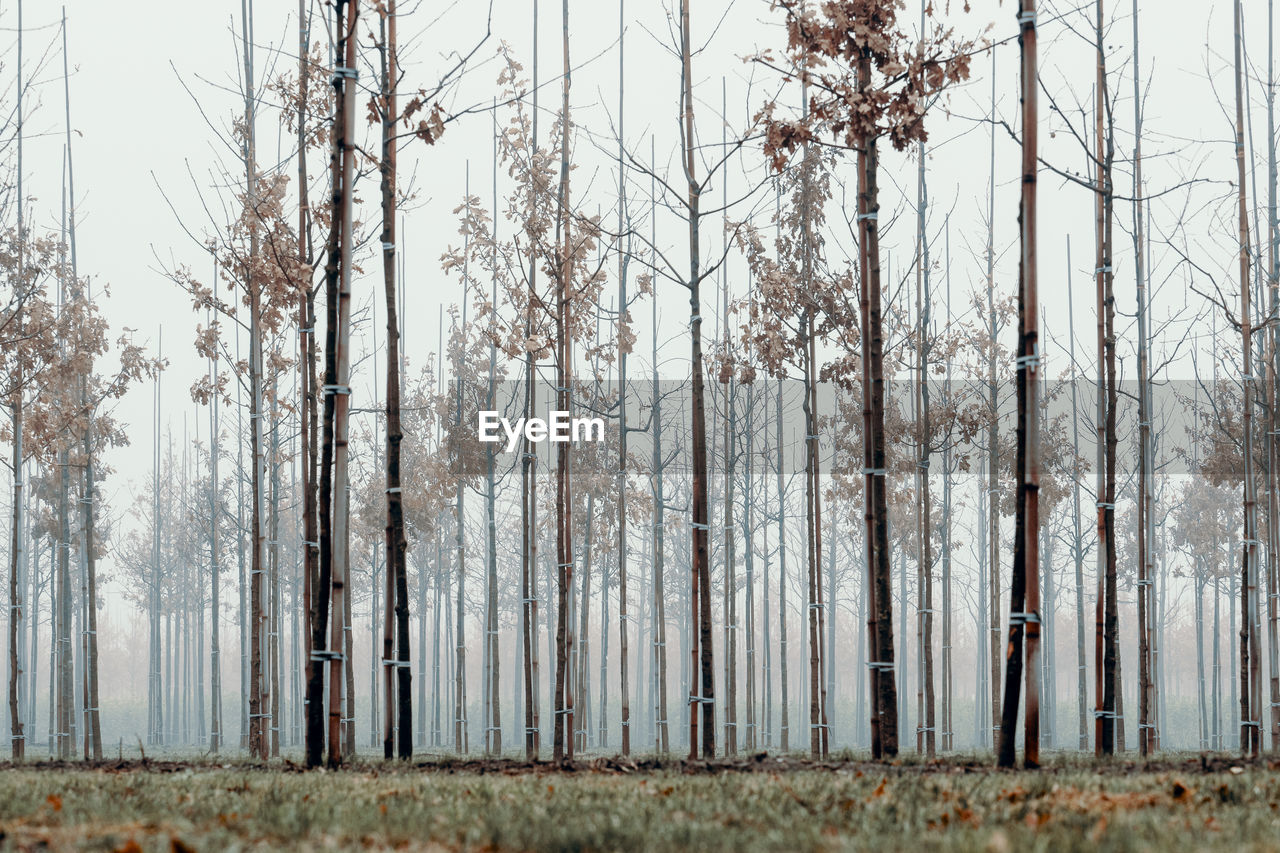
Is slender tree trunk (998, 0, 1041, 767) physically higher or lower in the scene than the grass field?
higher

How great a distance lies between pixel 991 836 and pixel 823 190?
11064 mm

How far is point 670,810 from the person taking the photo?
161 inches

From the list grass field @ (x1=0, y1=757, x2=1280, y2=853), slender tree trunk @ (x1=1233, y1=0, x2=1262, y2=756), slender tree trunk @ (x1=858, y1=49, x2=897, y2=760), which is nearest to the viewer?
grass field @ (x1=0, y1=757, x2=1280, y2=853)

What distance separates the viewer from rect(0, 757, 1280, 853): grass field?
324 centimetres

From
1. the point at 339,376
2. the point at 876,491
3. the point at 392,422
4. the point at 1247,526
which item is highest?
the point at 339,376

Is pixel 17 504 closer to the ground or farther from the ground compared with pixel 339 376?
closer to the ground

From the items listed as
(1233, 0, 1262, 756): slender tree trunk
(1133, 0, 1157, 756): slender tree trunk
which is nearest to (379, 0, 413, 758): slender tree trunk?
(1133, 0, 1157, 756): slender tree trunk

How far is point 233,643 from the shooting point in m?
60.2

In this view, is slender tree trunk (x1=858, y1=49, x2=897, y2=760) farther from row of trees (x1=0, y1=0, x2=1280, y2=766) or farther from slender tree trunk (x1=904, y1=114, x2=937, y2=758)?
slender tree trunk (x1=904, y1=114, x2=937, y2=758)

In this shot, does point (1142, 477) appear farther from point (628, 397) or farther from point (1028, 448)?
point (628, 397)

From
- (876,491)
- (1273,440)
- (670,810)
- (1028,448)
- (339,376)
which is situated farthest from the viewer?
(1273,440)

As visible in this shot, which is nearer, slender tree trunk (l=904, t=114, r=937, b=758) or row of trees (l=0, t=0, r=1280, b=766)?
row of trees (l=0, t=0, r=1280, b=766)

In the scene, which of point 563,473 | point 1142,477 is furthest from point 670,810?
point 1142,477

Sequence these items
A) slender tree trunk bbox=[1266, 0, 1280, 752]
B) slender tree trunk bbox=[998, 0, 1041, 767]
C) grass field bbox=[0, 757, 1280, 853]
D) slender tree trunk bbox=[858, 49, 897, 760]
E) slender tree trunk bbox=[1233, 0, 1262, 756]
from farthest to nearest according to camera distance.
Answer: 1. slender tree trunk bbox=[1266, 0, 1280, 752]
2. slender tree trunk bbox=[1233, 0, 1262, 756]
3. slender tree trunk bbox=[858, 49, 897, 760]
4. slender tree trunk bbox=[998, 0, 1041, 767]
5. grass field bbox=[0, 757, 1280, 853]
